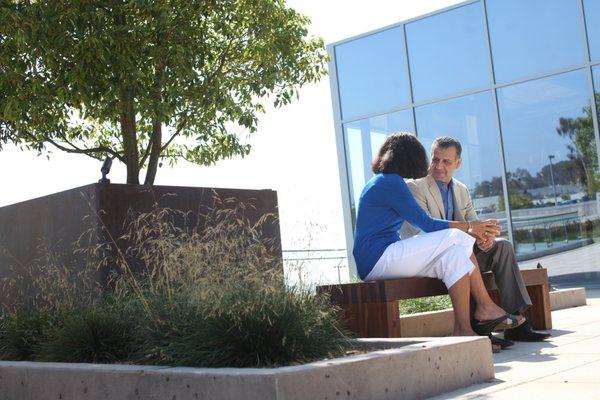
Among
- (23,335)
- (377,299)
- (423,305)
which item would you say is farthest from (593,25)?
(23,335)

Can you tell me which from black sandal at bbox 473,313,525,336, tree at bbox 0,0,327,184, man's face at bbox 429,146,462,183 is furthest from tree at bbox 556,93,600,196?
black sandal at bbox 473,313,525,336

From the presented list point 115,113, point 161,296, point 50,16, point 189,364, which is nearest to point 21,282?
point 115,113

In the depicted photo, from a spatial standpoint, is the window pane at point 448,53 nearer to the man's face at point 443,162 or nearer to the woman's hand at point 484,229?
the man's face at point 443,162

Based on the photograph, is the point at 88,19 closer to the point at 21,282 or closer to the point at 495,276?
the point at 21,282

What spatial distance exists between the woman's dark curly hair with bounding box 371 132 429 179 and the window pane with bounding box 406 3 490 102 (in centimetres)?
713

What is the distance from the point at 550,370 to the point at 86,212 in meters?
2.89

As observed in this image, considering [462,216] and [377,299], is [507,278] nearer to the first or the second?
[462,216]

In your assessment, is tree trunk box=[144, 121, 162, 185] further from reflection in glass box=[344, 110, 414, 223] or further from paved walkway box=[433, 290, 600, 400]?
reflection in glass box=[344, 110, 414, 223]

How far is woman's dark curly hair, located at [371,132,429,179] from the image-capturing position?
4.44 m

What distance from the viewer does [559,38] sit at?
1056 centimetres

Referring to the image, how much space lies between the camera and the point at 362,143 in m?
12.5

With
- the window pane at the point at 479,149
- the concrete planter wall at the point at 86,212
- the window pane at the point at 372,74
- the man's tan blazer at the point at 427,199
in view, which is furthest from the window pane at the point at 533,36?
the man's tan blazer at the point at 427,199

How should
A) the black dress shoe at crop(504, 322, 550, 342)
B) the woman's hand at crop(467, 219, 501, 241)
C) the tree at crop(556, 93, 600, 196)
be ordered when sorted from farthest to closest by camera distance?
1. the tree at crop(556, 93, 600, 196)
2. the black dress shoe at crop(504, 322, 550, 342)
3. the woman's hand at crop(467, 219, 501, 241)

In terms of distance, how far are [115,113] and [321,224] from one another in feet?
6.45
